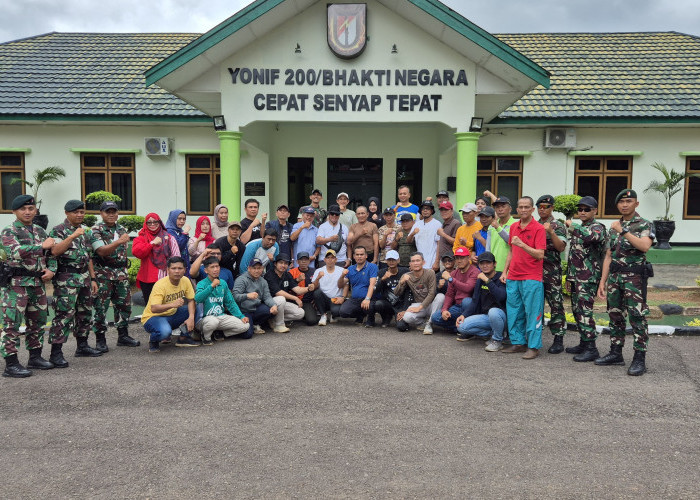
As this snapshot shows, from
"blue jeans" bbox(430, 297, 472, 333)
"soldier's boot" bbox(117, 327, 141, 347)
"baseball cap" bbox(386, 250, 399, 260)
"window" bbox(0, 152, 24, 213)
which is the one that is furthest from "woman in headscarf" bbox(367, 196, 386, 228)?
"window" bbox(0, 152, 24, 213)

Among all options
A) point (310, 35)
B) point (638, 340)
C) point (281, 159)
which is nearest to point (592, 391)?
point (638, 340)

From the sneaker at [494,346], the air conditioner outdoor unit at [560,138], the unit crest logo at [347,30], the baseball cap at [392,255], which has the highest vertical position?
the unit crest logo at [347,30]

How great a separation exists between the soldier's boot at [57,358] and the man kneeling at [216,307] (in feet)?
5.66

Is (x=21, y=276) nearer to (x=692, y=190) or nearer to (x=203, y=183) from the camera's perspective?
(x=203, y=183)

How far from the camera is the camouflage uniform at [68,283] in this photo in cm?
654

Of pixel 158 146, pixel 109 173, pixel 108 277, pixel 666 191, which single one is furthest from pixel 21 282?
pixel 666 191

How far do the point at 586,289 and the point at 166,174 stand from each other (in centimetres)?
1122

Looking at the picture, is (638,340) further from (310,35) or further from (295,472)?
(310,35)

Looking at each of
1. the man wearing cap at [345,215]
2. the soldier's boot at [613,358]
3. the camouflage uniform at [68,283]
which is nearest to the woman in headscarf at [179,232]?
the camouflage uniform at [68,283]

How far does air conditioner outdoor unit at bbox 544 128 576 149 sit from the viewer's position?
14.0 meters

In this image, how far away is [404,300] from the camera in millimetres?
8648

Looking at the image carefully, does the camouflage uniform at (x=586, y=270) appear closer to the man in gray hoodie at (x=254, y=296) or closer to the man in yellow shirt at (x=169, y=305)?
the man in gray hoodie at (x=254, y=296)

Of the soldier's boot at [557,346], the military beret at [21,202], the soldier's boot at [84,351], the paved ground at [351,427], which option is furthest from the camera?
the soldier's boot at [557,346]

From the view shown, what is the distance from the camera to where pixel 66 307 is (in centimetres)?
658
